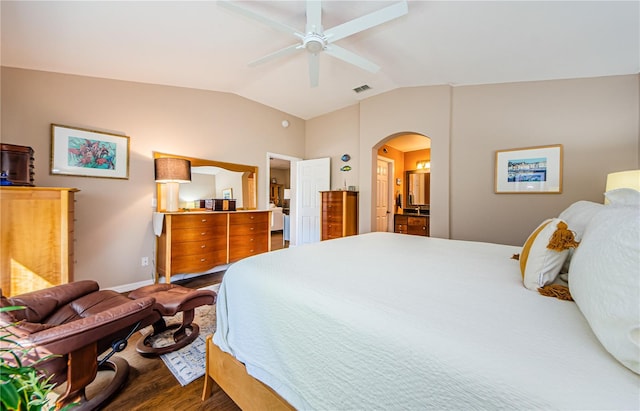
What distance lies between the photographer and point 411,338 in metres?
0.72

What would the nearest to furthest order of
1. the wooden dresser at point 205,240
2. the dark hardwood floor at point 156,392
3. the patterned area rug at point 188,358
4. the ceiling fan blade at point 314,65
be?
the dark hardwood floor at point 156,392 < the patterned area rug at point 188,358 < the ceiling fan blade at point 314,65 < the wooden dresser at point 205,240

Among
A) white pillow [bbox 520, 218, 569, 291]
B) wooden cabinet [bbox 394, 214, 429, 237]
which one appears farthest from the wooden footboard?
wooden cabinet [bbox 394, 214, 429, 237]

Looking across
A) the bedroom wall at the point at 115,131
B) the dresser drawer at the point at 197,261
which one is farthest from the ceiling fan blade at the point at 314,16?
the dresser drawer at the point at 197,261

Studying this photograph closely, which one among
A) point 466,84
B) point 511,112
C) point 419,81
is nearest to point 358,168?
point 419,81

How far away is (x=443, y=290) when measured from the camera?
3.39 feet

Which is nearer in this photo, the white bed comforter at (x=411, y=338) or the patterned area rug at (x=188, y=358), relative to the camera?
the white bed comforter at (x=411, y=338)

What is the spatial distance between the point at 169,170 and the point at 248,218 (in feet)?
4.21

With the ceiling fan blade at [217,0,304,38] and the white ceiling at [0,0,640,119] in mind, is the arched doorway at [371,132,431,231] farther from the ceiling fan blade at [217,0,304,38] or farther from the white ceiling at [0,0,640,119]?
the ceiling fan blade at [217,0,304,38]

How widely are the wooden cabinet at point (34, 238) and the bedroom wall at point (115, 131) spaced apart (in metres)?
0.72

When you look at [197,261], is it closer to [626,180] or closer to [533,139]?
[626,180]

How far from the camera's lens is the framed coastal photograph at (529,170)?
9.63 feet

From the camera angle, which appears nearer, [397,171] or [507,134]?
[507,134]

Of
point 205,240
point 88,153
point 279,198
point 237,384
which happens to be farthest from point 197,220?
point 279,198

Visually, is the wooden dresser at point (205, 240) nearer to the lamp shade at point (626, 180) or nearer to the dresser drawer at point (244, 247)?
the dresser drawer at point (244, 247)
